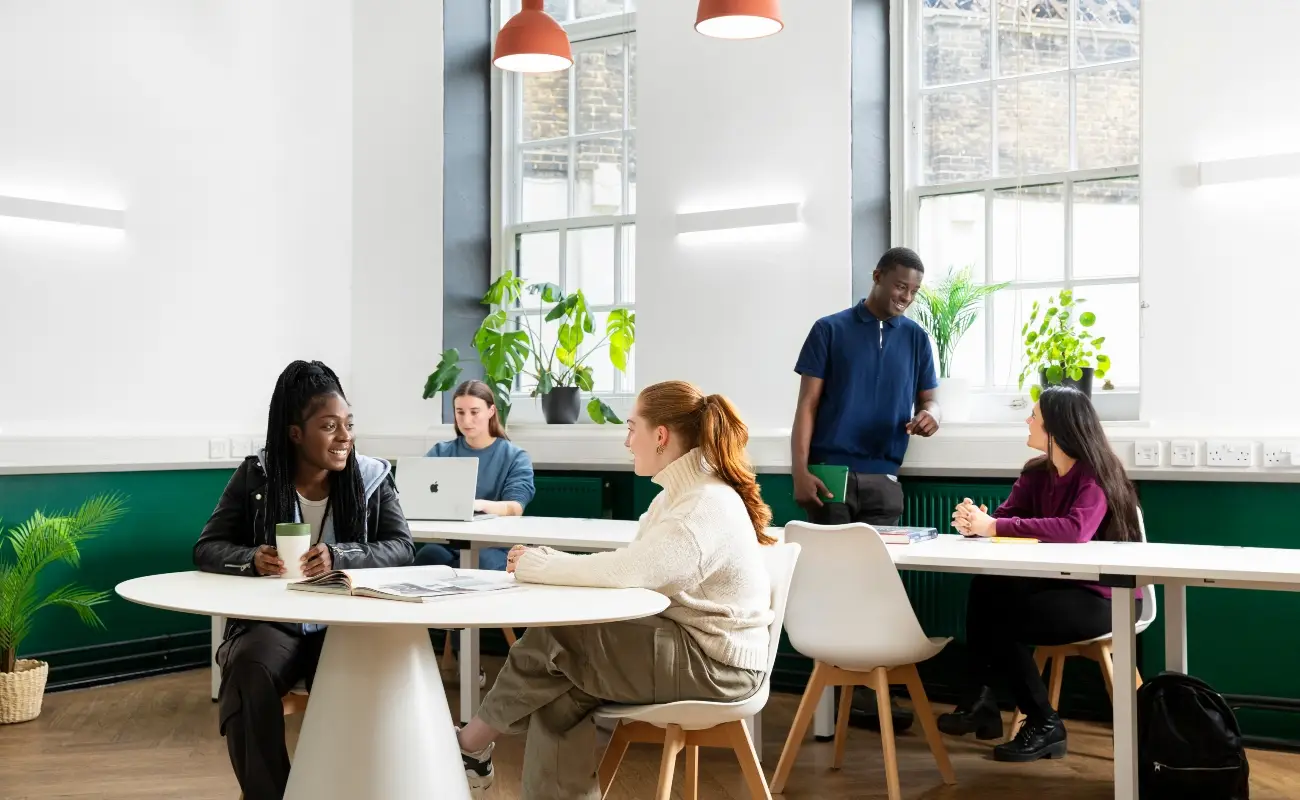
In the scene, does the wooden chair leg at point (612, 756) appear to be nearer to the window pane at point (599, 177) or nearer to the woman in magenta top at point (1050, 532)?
the woman in magenta top at point (1050, 532)

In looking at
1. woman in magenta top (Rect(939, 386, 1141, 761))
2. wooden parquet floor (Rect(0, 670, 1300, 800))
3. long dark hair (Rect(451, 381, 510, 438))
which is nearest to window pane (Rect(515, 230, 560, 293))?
long dark hair (Rect(451, 381, 510, 438))

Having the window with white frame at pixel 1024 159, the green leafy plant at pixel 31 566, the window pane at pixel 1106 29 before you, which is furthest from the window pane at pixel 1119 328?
the green leafy plant at pixel 31 566

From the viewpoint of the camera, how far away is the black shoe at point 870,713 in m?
4.25

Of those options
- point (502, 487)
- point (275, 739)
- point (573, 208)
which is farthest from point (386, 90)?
point (275, 739)

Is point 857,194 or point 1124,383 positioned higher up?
point 857,194

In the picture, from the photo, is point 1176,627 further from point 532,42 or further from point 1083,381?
point 532,42

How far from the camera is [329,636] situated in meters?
2.48

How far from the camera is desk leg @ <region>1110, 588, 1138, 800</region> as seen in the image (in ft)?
10.2

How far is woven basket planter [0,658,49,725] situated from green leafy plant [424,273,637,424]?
2.07m

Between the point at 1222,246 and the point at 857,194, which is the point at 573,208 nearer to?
the point at 857,194

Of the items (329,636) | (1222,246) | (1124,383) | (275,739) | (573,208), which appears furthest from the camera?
(573,208)

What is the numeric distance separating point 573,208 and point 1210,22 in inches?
119

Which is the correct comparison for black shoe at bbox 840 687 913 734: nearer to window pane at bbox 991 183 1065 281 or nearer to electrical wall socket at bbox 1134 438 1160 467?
electrical wall socket at bbox 1134 438 1160 467

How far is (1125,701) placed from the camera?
311cm
